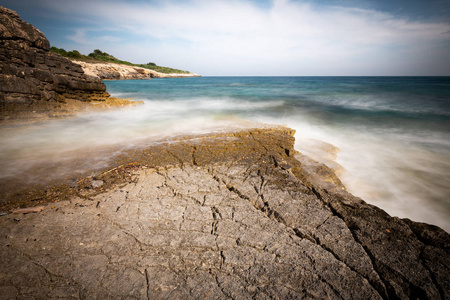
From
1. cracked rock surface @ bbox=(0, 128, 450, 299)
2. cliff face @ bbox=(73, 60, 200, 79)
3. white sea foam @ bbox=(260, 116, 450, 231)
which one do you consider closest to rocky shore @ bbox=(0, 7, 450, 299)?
cracked rock surface @ bbox=(0, 128, 450, 299)

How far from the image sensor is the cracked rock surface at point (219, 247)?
1.60m

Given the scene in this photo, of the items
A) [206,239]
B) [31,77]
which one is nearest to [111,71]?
[31,77]

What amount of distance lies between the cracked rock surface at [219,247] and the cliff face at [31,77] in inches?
307

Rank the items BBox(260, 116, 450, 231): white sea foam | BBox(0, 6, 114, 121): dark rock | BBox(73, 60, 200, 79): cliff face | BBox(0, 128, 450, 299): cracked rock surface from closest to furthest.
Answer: BBox(0, 128, 450, 299): cracked rock surface
BBox(260, 116, 450, 231): white sea foam
BBox(0, 6, 114, 121): dark rock
BBox(73, 60, 200, 79): cliff face

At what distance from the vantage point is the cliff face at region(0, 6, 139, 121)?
23.8ft

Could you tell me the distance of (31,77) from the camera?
8000mm

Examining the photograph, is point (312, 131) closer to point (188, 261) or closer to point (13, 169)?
point (188, 261)

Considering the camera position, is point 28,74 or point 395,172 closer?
point 395,172

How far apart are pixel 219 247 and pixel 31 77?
35.4 ft

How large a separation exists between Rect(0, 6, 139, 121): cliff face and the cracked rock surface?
7794mm

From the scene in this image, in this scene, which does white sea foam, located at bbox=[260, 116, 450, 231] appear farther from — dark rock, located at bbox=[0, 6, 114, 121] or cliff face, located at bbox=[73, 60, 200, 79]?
cliff face, located at bbox=[73, 60, 200, 79]

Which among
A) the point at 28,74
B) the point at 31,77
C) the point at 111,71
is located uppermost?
the point at 111,71

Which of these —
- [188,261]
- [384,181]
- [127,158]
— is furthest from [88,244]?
[384,181]

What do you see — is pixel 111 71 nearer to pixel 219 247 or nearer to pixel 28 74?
pixel 28 74
